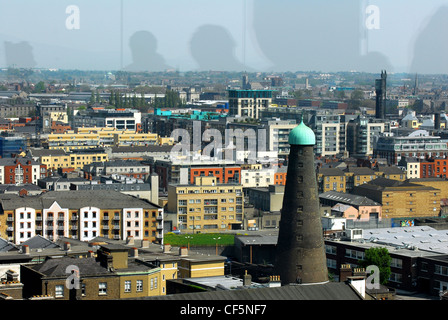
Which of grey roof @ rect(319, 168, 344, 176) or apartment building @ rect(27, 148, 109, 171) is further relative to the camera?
apartment building @ rect(27, 148, 109, 171)

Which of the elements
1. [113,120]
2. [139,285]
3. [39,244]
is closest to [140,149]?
[113,120]

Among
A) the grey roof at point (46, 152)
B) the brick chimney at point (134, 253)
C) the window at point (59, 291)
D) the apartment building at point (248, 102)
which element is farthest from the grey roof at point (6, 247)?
the apartment building at point (248, 102)

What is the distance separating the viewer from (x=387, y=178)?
998 inches

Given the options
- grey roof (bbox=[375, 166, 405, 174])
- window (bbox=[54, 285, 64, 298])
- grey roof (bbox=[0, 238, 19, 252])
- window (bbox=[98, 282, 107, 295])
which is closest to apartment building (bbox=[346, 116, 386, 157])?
grey roof (bbox=[375, 166, 405, 174])

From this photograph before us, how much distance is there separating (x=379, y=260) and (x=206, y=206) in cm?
799

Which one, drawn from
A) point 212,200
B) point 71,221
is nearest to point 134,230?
point 71,221

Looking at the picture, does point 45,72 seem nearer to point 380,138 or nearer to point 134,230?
point 380,138

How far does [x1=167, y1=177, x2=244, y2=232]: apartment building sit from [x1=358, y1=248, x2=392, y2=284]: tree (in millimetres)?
7519

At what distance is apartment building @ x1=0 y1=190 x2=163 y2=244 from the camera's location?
16641 mm

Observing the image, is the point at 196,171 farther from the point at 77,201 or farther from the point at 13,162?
the point at 77,201

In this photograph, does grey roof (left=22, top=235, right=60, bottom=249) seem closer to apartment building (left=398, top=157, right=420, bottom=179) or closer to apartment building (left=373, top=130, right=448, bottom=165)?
apartment building (left=398, top=157, right=420, bottom=179)

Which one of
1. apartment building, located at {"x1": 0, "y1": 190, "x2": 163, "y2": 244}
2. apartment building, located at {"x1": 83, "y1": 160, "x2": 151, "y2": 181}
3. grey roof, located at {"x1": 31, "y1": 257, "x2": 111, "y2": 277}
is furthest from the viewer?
apartment building, located at {"x1": 83, "y1": 160, "x2": 151, "y2": 181}

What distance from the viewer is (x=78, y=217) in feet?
55.9

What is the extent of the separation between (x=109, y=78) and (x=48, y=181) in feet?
172
